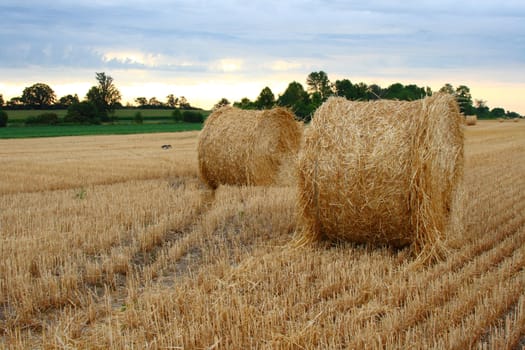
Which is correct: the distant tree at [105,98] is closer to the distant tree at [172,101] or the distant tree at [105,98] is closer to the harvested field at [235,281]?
the distant tree at [172,101]

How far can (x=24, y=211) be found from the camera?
9.34 metres

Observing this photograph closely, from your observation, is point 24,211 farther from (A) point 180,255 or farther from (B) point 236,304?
(B) point 236,304

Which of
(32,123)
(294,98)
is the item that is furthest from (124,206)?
(32,123)

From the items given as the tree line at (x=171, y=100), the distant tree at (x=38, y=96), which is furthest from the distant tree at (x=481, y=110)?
the distant tree at (x=38, y=96)

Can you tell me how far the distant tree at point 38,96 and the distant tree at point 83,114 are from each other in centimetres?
728

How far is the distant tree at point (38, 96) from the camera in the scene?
5184 cm

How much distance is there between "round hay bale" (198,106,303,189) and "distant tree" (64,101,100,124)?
35427 mm

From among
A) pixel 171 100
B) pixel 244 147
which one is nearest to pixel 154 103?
pixel 171 100

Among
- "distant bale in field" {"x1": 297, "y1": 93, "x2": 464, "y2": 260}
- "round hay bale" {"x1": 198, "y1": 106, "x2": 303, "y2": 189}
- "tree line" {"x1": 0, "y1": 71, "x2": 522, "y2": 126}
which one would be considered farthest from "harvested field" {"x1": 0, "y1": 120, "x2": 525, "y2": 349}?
"tree line" {"x1": 0, "y1": 71, "x2": 522, "y2": 126}

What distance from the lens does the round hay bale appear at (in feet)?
38.8

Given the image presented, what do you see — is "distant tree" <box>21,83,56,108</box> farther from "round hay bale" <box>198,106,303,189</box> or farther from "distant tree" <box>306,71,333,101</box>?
"round hay bale" <box>198,106,303,189</box>

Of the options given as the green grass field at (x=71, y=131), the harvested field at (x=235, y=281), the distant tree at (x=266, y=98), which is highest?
the distant tree at (x=266, y=98)

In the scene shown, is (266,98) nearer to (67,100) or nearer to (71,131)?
(71,131)

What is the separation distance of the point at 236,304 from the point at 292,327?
70cm
